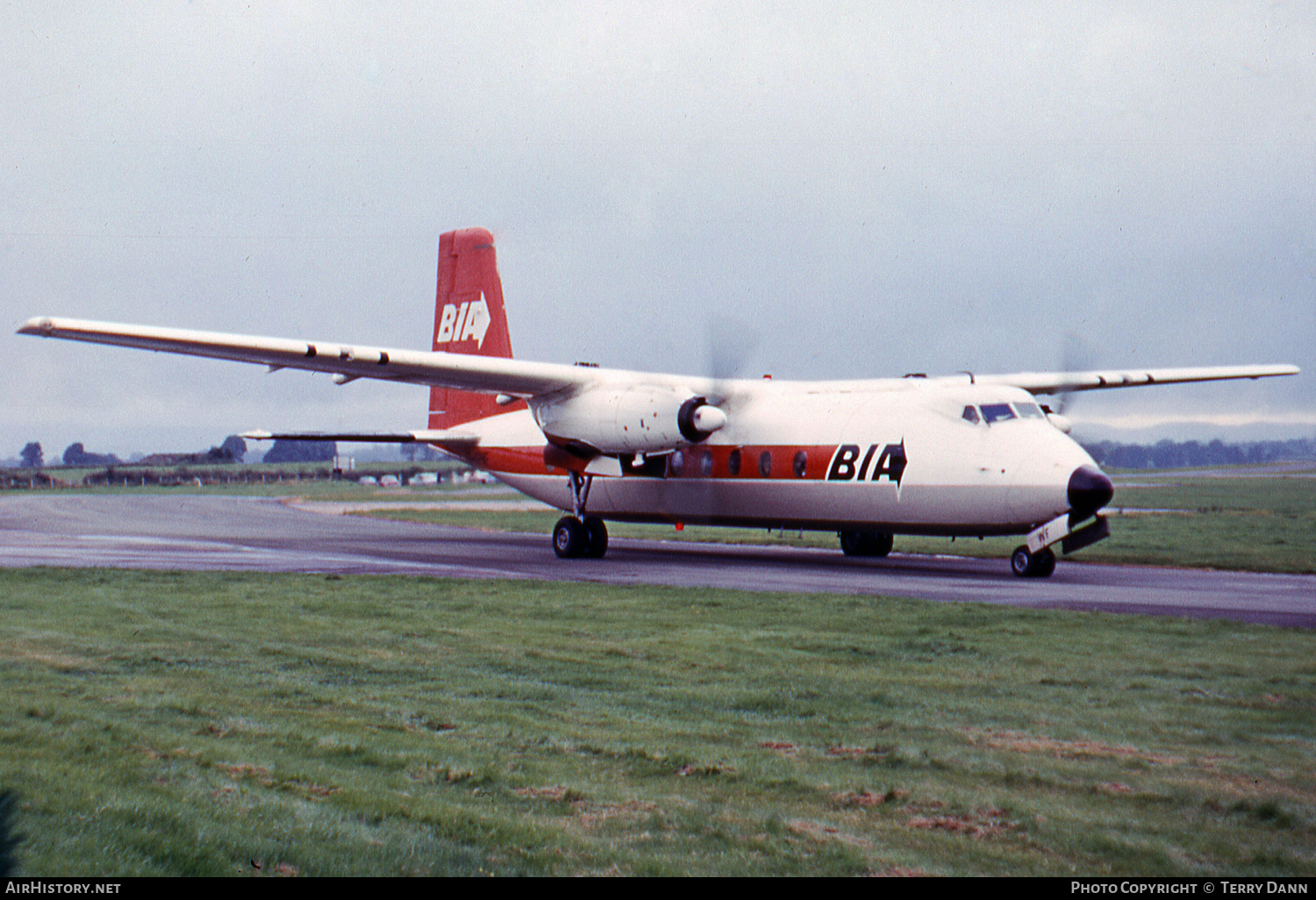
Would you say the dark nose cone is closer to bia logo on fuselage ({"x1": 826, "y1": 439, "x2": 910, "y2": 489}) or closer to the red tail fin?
bia logo on fuselage ({"x1": 826, "y1": 439, "x2": 910, "y2": 489})

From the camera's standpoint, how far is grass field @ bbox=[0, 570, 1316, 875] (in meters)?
4.94

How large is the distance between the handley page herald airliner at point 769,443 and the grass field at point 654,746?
6.77 metres

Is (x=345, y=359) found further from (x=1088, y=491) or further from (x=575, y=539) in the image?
(x=1088, y=491)

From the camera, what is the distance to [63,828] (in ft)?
15.8

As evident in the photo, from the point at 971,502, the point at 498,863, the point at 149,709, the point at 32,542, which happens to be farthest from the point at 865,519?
the point at 32,542

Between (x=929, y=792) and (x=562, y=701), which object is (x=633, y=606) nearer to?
(x=562, y=701)

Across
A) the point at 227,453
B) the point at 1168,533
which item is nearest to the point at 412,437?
the point at 1168,533

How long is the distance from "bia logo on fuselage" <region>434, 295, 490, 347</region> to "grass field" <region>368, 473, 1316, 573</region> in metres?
7.43

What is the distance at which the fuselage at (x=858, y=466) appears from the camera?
63.5 ft

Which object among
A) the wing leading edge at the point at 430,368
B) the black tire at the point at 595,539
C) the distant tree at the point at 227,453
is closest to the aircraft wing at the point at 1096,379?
the wing leading edge at the point at 430,368

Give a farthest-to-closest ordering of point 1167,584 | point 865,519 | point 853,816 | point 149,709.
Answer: point 865,519, point 1167,584, point 149,709, point 853,816

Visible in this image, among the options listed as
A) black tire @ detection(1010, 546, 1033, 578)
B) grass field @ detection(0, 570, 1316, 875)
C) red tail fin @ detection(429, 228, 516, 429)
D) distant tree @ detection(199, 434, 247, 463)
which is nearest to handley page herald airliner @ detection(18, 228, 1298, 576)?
black tire @ detection(1010, 546, 1033, 578)

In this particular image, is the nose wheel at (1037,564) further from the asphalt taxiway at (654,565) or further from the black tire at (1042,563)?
the asphalt taxiway at (654,565)
